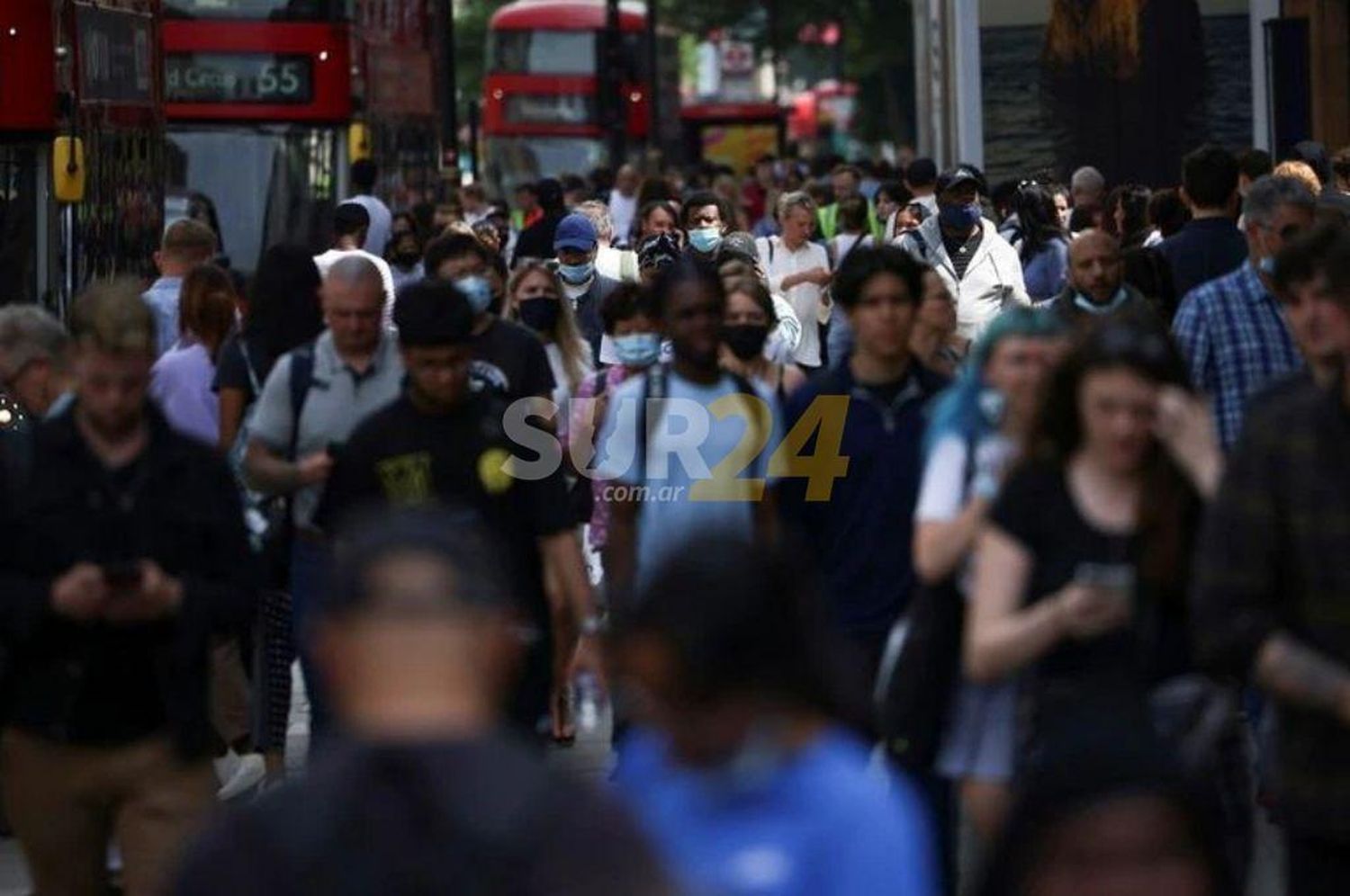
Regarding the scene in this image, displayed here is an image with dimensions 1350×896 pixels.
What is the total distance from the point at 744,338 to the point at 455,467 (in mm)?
2299

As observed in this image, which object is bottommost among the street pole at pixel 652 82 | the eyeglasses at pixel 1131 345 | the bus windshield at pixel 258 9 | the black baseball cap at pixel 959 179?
the eyeglasses at pixel 1131 345

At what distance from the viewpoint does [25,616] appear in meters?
6.94

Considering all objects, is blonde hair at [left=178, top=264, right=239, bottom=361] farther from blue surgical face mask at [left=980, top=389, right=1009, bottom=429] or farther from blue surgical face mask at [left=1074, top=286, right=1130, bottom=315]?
blue surgical face mask at [left=980, top=389, right=1009, bottom=429]

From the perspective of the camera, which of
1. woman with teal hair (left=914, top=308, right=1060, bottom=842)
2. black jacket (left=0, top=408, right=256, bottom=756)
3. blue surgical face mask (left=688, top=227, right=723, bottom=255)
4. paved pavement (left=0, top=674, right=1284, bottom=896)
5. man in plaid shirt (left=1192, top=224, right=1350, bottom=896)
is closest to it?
man in plaid shirt (left=1192, top=224, right=1350, bottom=896)

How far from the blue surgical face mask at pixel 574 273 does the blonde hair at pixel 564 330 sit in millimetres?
2479

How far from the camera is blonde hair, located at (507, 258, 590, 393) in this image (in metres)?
12.2

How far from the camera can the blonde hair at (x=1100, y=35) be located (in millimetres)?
21125

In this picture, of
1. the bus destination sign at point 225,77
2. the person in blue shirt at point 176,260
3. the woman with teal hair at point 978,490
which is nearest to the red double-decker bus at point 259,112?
the bus destination sign at point 225,77

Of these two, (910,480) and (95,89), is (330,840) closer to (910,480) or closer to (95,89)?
(910,480)

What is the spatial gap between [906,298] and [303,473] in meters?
1.62

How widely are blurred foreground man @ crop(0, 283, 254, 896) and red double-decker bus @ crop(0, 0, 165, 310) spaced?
8.22 metres

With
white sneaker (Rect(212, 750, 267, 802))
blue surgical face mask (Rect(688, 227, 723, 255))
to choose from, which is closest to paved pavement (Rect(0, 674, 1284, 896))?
white sneaker (Rect(212, 750, 267, 802))

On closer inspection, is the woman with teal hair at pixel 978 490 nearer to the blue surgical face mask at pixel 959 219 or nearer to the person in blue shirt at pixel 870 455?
the person in blue shirt at pixel 870 455

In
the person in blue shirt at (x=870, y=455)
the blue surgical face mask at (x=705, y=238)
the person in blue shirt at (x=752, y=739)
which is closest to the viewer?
the person in blue shirt at (x=752, y=739)
